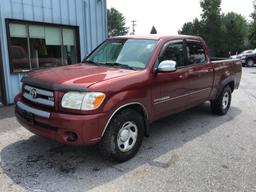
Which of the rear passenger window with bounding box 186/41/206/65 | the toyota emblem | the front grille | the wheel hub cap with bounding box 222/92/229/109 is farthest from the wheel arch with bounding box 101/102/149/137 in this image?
the wheel hub cap with bounding box 222/92/229/109

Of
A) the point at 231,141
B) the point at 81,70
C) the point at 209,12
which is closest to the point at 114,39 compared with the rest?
the point at 81,70

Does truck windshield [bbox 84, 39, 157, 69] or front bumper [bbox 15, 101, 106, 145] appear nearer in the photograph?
front bumper [bbox 15, 101, 106, 145]

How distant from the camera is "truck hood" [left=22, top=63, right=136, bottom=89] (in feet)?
12.4

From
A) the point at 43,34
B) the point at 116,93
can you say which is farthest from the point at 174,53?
the point at 43,34

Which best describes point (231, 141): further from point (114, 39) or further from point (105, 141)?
point (114, 39)

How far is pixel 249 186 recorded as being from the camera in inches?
138

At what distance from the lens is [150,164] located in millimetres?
4133

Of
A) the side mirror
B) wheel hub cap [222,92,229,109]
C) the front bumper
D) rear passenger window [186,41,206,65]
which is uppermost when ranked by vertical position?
rear passenger window [186,41,206,65]

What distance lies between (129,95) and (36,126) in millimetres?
1353

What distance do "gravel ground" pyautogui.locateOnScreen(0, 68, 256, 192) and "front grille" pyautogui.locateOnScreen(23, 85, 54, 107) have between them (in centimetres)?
91

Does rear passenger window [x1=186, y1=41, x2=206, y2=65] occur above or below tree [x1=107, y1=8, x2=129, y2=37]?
below

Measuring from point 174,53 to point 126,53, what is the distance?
91 centimetres

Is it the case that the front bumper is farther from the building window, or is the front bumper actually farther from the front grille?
the building window

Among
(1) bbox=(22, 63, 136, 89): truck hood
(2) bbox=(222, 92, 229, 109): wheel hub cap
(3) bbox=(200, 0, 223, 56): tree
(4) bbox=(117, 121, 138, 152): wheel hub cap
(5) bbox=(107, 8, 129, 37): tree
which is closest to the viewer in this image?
(1) bbox=(22, 63, 136, 89): truck hood
